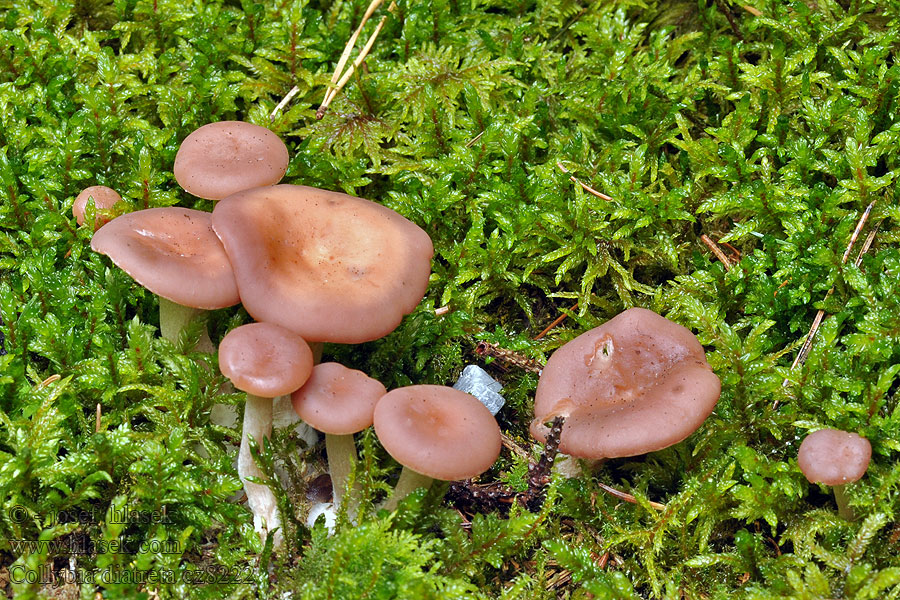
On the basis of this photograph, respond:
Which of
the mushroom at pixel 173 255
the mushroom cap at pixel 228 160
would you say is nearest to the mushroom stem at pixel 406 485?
the mushroom at pixel 173 255

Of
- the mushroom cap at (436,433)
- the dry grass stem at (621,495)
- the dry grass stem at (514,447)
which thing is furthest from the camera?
the dry grass stem at (514,447)

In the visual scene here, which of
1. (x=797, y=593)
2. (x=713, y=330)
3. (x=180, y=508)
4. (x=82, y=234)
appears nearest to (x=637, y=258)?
(x=713, y=330)

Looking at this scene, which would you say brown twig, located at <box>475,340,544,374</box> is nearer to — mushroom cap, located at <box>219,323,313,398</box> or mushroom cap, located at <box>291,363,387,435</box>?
mushroom cap, located at <box>291,363,387,435</box>

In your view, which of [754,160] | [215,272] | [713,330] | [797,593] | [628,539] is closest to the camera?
[797,593]

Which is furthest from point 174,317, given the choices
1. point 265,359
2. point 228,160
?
point 265,359

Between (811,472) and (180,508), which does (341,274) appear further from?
(811,472)

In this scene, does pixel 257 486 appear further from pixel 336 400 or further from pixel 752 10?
pixel 752 10

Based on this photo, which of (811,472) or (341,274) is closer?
(811,472)

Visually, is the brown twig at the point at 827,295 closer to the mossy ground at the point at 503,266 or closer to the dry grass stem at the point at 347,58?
the mossy ground at the point at 503,266
